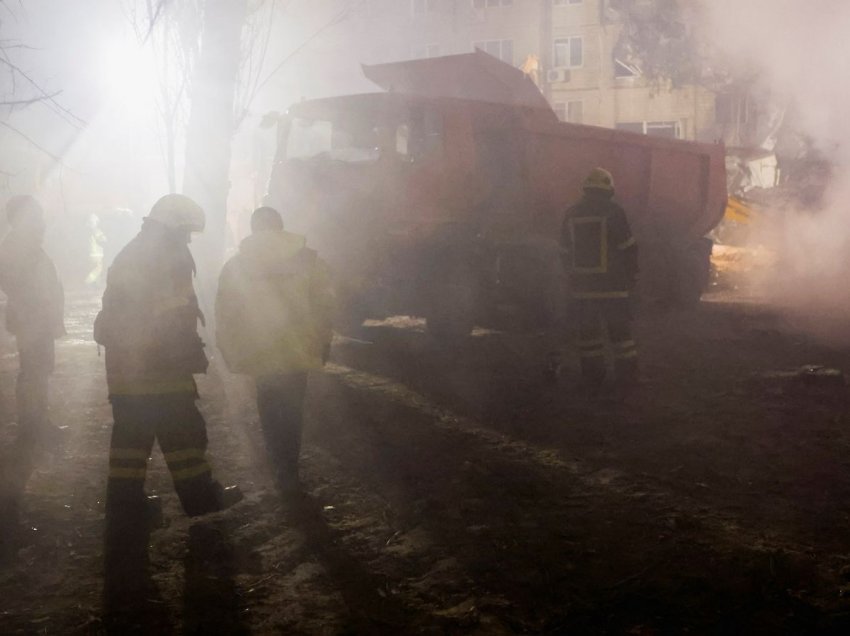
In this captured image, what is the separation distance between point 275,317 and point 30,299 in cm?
240

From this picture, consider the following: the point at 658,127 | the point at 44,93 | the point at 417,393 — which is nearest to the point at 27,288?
the point at 44,93

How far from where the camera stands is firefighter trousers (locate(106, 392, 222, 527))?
4172 mm

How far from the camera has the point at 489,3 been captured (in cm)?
3678

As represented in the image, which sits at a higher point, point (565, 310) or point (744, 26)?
point (744, 26)

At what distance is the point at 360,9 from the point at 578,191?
32.5m

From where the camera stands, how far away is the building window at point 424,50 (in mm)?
38250

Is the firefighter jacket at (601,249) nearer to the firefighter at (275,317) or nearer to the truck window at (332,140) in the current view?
the firefighter at (275,317)

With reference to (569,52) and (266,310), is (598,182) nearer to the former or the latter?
(266,310)

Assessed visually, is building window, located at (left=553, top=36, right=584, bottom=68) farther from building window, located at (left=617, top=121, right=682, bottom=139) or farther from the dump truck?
the dump truck

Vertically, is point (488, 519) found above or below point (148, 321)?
below

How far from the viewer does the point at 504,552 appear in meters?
3.84

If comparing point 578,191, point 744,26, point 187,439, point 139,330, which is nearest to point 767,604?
point 187,439

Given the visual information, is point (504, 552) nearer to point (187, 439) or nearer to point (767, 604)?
point (767, 604)

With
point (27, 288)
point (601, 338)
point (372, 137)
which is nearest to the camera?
point (27, 288)
